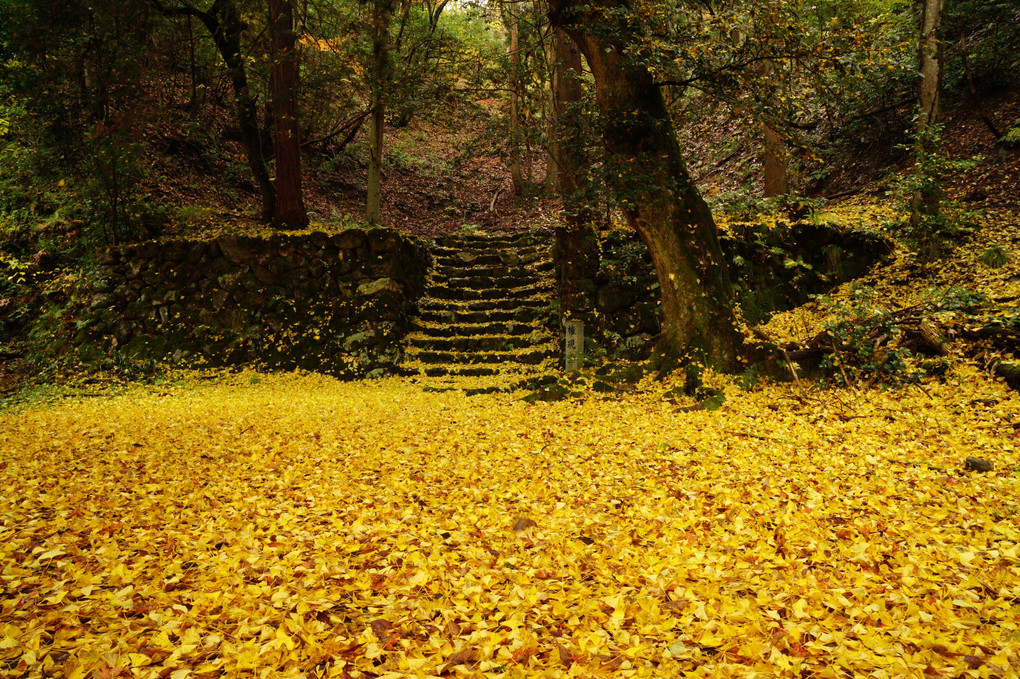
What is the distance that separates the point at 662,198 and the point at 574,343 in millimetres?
2626

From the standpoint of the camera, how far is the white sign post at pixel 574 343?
27.1 ft

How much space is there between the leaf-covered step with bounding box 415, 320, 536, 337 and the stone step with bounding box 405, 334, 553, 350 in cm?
17

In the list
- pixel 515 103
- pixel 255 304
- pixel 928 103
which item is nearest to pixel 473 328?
pixel 255 304

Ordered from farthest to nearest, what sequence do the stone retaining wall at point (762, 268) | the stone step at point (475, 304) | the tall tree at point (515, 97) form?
1. the tall tree at point (515, 97)
2. the stone step at point (475, 304)
3. the stone retaining wall at point (762, 268)

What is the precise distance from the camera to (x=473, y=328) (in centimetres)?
1005

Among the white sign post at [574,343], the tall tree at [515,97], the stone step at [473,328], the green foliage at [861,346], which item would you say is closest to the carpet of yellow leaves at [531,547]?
the green foliage at [861,346]

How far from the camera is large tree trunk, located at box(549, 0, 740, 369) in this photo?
6.82m

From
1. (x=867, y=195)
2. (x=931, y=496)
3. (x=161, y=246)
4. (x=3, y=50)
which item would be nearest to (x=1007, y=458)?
(x=931, y=496)

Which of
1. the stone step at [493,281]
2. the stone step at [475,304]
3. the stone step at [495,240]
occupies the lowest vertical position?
the stone step at [475,304]

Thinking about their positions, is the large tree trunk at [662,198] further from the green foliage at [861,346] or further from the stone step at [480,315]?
the stone step at [480,315]

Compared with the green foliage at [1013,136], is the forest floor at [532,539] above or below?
below

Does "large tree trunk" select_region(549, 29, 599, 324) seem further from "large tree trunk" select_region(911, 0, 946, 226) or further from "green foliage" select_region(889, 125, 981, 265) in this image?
"large tree trunk" select_region(911, 0, 946, 226)

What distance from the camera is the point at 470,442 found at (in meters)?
5.36

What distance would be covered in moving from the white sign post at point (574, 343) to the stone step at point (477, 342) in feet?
3.88
